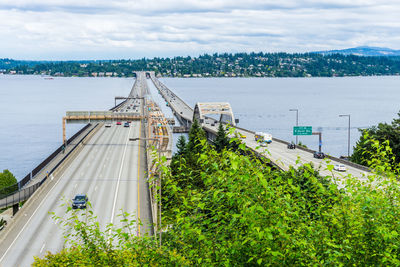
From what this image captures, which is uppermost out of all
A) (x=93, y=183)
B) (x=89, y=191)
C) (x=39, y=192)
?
(x=39, y=192)

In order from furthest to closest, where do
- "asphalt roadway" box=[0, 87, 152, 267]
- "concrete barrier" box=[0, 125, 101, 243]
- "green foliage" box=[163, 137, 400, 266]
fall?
"concrete barrier" box=[0, 125, 101, 243]
"asphalt roadway" box=[0, 87, 152, 267]
"green foliage" box=[163, 137, 400, 266]

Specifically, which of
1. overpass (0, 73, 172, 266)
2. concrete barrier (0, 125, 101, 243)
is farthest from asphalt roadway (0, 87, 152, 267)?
concrete barrier (0, 125, 101, 243)

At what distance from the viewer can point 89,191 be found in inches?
1859

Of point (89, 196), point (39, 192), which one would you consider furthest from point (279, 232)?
point (39, 192)

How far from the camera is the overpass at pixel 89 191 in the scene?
31.6m

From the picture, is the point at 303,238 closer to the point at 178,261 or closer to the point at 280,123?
the point at 178,261

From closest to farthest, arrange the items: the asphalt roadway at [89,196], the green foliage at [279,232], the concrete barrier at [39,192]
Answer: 1. the green foliage at [279,232]
2. the asphalt roadway at [89,196]
3. the concrete barrier at [39,192]

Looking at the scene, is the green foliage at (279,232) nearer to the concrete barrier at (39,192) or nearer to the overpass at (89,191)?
the overpass at (89,191)

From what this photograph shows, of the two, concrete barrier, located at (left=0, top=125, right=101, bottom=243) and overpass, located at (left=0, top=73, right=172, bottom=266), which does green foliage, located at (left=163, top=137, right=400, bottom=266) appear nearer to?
overpass, located at (left=0, top=73, right=172, bottom=266)

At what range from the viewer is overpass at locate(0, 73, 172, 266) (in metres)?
31.6

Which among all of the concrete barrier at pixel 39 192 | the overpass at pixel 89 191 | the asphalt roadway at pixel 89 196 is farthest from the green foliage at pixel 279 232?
the concrete barrier at pixel 39 192

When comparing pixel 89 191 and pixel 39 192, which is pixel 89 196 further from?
pixel 39 192

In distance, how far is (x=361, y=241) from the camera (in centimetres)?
941

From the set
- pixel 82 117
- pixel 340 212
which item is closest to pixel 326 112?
pixel 82 117
